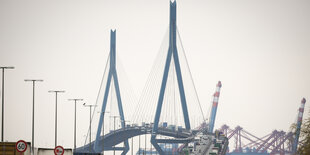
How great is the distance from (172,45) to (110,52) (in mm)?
30603

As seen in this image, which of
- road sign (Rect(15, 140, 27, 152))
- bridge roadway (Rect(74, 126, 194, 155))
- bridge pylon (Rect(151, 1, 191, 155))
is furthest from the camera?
bridge roadway (Rect(74, 126, 194, 155))

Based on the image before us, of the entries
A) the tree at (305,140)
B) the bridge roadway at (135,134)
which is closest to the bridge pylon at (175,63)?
the bridge roadway at (135,134)

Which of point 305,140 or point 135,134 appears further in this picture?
point 135,134

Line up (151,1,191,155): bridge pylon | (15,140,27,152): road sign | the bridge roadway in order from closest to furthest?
1. (15,140,27,152): road sign
2. (151,1,191,155): bridge pylon
3. the bridge roadway

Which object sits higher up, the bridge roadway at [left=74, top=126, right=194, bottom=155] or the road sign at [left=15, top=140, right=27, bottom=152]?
the bridge roadway at [left=74, top=126, right=194, bottom=155]

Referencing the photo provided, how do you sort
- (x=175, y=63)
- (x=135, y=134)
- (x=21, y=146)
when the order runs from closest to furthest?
(x=21, y=146) → (x=175, y=63) → (x=135, y=134)

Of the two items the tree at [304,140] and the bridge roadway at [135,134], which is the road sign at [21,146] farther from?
the bridge roadway at [135,134]

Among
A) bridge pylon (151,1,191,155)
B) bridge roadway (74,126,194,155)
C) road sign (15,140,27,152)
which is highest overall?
bridge pylon (151,1,191,155)

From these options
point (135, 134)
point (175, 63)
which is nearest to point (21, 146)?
point (175, 63)

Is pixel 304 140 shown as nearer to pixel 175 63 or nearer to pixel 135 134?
pixel 175 63

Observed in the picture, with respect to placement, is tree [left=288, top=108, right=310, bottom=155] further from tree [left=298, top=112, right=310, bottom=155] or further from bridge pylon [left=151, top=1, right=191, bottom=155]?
bridge pylon [left=151, top=1, right=191, bottom=155]

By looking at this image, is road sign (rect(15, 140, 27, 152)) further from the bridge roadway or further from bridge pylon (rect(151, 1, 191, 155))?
the bridge roadway

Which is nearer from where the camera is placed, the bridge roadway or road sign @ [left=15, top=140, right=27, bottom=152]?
road sign @ [left=15, top=140, right=27, bottom=152]

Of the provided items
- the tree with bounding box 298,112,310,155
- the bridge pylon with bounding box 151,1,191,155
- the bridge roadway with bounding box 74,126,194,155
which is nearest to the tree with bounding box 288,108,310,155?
the tree with bounding box 298,112,310,155
